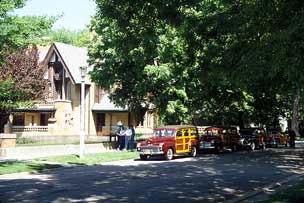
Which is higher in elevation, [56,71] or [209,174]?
[56,71]

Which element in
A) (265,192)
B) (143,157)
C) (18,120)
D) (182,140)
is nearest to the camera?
(265,192)

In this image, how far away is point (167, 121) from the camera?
37.1m

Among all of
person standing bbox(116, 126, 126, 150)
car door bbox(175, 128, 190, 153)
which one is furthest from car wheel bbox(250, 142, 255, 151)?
person standing bbox(116, 126, 126, 150)

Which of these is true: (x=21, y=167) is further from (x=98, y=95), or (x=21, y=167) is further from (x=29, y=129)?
(x=98, y=95)

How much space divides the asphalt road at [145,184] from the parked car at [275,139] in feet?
63.5

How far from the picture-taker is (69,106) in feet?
171

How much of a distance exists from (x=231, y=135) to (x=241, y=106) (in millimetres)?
10234

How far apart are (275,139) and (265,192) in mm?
29271

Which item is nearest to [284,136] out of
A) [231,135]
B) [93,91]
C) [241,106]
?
[241,106]

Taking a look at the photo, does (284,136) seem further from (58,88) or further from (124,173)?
(124,173)

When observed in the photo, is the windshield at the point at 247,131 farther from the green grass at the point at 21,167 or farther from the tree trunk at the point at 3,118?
the green grass at the point at 21,167

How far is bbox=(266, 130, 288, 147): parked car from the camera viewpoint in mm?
41322

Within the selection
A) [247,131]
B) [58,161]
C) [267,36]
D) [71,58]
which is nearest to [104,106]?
[71,58]

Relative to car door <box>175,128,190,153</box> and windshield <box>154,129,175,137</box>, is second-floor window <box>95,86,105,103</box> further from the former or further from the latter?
windshield <box>154,129,175,137</box>
